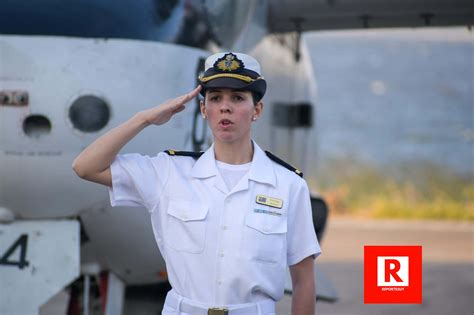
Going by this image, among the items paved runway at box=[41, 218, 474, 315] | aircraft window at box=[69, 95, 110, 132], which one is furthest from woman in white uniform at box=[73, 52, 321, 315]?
paved runway at box=[41, 218, 474, 315]

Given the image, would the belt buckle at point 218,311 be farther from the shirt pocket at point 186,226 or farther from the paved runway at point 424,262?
the paved runway at point 424,262

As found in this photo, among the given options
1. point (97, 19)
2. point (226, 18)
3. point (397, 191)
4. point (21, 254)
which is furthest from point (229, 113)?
point (397, 191)

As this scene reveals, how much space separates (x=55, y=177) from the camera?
4617 mm

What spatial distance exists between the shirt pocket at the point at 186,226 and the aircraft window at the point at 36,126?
5.10 ft

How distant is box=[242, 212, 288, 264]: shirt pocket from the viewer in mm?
3098

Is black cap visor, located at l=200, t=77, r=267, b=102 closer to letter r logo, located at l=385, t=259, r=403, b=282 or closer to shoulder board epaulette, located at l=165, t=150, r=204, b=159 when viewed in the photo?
shoulder board epaulette, located at l=165, t=150, r=204, b=159

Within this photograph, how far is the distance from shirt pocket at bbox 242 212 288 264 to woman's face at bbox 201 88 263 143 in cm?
27

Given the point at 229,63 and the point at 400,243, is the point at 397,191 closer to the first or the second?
the point at 400,243

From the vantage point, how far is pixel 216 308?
3.06 m

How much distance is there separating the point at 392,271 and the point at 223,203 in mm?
1965

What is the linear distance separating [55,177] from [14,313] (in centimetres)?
71

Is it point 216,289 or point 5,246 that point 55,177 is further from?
point 216,289

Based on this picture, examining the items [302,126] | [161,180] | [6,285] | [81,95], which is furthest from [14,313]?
[302,126]

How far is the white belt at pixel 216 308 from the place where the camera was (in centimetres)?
307
